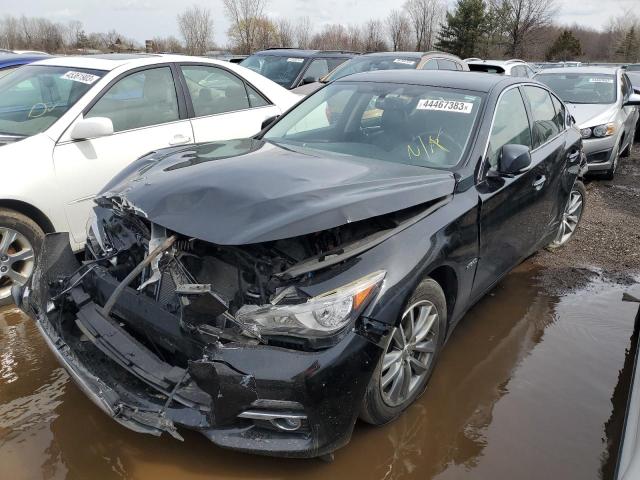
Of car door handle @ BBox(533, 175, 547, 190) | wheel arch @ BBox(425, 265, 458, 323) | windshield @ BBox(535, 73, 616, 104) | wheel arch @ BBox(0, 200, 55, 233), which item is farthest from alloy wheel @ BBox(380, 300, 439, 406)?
windshield @ BBox(535, 73, 616, 104)

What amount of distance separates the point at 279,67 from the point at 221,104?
15.6ft

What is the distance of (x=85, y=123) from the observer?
161 inches

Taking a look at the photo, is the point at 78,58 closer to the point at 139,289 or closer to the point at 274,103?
the point at 274,103

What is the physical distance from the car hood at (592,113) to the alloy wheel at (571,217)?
9.72 feet

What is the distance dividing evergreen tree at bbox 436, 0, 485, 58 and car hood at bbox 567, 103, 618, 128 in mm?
42897

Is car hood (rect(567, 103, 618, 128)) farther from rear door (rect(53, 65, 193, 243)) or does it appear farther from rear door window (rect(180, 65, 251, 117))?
rear door (rect(53, 65, 193, 243))

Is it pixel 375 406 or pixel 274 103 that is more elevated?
pixel 274 103

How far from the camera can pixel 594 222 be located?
6266 millimetres

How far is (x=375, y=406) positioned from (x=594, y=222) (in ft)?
16.0

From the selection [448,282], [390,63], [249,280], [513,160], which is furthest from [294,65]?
[249,280]

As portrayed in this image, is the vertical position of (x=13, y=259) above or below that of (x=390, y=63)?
below

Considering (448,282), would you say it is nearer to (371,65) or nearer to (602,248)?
(602,248)

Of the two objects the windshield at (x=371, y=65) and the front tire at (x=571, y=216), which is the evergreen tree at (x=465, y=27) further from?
the front tire at (x=571, y=216)

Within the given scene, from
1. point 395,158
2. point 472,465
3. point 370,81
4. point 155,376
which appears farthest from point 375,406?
point 370,81
